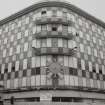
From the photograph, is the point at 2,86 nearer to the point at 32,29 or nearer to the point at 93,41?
the point at 32,29

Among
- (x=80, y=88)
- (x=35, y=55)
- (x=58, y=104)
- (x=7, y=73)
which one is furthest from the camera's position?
(x=7, y=73)

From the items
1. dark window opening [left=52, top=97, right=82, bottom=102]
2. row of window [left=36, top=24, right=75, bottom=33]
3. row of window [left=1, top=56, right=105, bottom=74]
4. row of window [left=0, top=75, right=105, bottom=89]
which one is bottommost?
dark window opening [left=52, top=97, right=82, bottom=102]

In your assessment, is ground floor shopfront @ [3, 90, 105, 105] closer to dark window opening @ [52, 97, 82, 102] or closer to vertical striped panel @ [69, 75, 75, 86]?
dark window opening @ [52, 97, 82, 102]

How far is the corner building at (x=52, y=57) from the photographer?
38594 mm

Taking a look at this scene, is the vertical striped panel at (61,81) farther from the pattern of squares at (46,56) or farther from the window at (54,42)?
the window at (54,42)

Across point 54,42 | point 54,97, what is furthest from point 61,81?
point 54,42

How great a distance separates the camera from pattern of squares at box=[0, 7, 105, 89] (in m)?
40.4

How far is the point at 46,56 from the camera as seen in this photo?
41.0 m

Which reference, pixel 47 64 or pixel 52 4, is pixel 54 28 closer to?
pixel 52 4

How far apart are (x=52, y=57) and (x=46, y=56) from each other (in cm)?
126

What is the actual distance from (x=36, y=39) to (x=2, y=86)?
42.0ft

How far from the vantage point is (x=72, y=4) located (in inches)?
1906

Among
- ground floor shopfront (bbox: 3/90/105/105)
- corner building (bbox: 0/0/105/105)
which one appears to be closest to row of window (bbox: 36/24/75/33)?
corner building (bbox: 0/0/105/105)

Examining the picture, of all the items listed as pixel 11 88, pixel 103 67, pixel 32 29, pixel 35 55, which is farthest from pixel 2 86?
pixel 103 67
